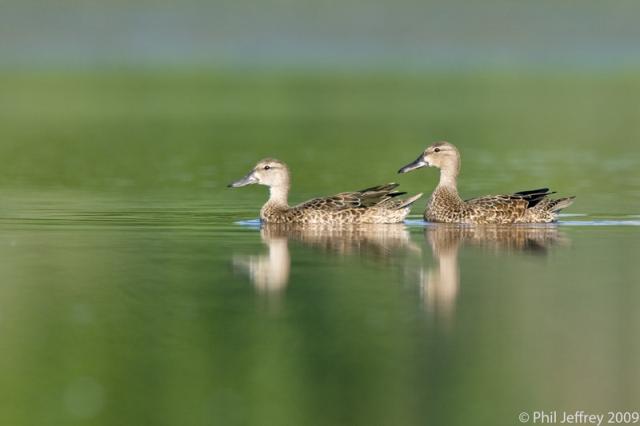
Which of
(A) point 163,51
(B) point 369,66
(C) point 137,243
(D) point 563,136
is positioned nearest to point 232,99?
(D) point 563,136

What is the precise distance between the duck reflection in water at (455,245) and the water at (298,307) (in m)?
0.04

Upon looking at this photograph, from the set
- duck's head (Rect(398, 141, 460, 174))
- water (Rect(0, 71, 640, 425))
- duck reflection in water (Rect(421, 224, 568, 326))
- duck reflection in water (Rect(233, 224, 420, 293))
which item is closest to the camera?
water (Rect(0, 71, 640, 425))

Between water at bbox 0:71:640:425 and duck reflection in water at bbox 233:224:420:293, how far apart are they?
0.04 metres

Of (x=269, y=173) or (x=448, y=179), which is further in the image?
(x=448, y=179)

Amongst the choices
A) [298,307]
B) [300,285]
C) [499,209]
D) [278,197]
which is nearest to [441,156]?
[499,209]

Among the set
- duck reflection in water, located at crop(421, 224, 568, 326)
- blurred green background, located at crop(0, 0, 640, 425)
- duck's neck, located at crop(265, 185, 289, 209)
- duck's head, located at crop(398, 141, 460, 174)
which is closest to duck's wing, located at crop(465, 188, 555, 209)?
duck reflection in water, located at crop(421, 224, 568, 326)

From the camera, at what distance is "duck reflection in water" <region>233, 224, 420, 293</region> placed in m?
17.1

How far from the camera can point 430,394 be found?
1219 centimetres

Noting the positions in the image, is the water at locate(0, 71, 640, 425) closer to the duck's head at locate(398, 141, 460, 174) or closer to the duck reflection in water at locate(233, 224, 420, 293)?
the duck reflection in water at locate(233, 224, 420, 293)

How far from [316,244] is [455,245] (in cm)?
158

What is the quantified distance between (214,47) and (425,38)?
18748 millimetres

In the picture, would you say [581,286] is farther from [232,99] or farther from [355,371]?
[232,99]

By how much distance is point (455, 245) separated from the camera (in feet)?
64.5

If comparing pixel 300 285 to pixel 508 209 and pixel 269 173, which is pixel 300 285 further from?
pixel 269 173
